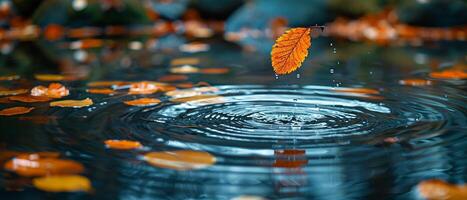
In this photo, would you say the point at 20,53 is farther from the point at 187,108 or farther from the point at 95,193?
the point at 95,193

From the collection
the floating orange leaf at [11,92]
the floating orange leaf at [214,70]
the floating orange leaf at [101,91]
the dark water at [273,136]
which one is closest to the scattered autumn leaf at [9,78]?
the dark water at [273,136]

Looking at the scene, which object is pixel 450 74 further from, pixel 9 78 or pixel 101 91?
pixel 9 78

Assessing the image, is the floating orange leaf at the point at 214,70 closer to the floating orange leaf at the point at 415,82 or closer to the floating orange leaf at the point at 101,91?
the floating orange leaf at the point at 101,91

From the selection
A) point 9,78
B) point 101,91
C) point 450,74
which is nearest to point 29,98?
point 101,91

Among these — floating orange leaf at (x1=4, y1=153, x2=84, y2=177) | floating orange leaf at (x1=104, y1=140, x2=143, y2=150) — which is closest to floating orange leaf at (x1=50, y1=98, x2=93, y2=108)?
floating orange leaf at (x1=104, y1=140, x2=143, y2=150)

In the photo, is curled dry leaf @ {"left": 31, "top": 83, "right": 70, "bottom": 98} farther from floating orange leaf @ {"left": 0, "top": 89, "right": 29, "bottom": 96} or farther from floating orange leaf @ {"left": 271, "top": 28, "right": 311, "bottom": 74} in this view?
floating orange leaf @ {"left": 271, "top": 28, "right": 311, "bottom": 74}

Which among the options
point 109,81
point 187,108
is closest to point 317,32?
point 109,81
